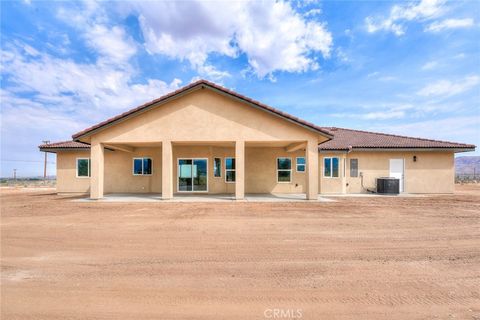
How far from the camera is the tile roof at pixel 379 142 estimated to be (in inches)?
660

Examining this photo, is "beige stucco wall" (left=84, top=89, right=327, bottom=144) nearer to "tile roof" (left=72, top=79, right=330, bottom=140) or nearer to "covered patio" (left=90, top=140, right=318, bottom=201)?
"tile roof" (left=72, top=79, right=330, bottom=140)

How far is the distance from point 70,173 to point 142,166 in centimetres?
583

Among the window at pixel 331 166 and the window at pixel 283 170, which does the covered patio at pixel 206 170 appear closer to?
the window at pixel 283 170

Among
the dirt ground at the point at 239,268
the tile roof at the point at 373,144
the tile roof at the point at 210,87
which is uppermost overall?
the tile roof at the point at 210,87

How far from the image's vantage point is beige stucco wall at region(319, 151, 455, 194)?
17.2 m

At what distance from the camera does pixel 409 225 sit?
26.0ft

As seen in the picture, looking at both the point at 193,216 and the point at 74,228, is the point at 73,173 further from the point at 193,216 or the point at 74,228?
the point at 193,216

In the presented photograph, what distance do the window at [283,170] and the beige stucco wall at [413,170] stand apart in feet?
14.4

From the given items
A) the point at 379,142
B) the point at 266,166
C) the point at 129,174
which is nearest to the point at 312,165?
the point at 266,166

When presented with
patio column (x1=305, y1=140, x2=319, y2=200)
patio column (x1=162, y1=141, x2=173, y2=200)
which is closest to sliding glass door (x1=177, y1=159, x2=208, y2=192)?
patio column (x1=162, y1=141, x2=173, y2=200)

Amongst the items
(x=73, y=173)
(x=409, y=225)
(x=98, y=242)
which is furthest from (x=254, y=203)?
(x=73, y=173)

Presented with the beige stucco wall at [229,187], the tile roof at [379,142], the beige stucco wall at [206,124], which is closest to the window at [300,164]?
the beige stucco wall at [229,187]

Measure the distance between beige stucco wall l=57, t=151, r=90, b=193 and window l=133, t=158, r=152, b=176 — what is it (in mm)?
3947

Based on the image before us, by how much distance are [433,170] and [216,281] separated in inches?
784
